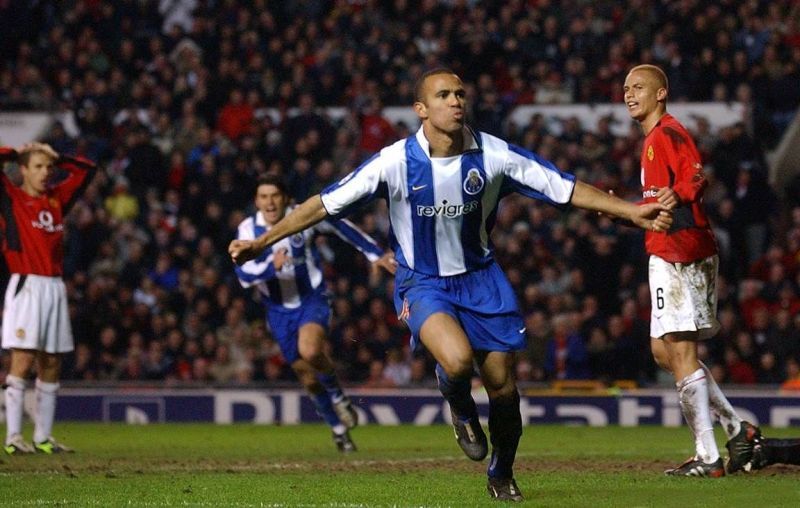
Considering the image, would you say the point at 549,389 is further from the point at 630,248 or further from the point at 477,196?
the point at 477,196

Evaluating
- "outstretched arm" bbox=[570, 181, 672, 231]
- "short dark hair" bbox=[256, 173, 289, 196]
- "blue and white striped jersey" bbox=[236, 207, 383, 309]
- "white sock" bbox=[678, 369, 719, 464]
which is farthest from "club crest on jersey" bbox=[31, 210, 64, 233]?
"outstretched arm" bbox=[570, 181, 672, 231]

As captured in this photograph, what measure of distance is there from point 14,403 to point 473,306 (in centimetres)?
617

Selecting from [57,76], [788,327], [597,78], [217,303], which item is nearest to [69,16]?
[57,76]

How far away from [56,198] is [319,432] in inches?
183

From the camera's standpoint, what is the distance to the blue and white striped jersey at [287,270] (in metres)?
13.4

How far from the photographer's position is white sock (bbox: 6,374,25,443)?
1302cm

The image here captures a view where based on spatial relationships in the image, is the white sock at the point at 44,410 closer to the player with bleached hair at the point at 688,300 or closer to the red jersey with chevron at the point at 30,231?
the red jersey with chevron at the point at 30,231

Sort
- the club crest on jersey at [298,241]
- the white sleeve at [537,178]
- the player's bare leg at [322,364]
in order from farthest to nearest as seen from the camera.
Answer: the club crest on jersey at [298,241]
the player's bare leg at [322,364]
the white sleeve at [537,178]

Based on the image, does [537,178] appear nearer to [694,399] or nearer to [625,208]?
[625,208]

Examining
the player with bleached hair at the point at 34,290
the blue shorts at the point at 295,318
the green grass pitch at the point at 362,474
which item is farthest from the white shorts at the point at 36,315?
the blue shorts at the point at 295,318

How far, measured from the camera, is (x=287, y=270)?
13.5m

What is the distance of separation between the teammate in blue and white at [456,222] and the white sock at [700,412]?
1.73 meters

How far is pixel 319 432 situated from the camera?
16625 millimetres

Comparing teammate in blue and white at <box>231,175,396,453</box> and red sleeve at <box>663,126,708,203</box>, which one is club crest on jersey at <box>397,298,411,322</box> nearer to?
red sleeve at <box>663,126,708,203</box>
